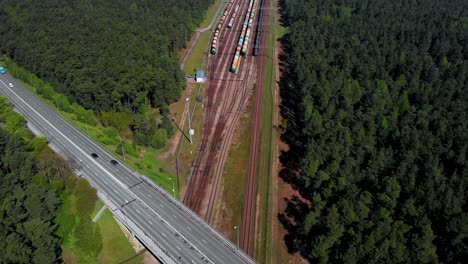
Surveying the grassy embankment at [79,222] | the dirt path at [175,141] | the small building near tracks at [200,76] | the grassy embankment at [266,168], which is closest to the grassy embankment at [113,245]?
the grassy embankment at [79,222]

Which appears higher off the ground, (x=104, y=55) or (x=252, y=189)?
(x=104, y=55)

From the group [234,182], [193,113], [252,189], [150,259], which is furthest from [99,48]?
[150,259]

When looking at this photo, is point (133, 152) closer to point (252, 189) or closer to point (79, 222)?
point (79, 222)

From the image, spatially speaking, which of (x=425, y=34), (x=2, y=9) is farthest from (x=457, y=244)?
(x=2, y=9)

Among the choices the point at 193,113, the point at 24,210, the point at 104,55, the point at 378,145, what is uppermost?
the point at 378,145

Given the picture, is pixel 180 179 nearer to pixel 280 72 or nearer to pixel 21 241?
pixel 21 241

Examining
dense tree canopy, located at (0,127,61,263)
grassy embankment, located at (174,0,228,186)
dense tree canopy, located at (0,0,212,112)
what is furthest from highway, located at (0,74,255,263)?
dense tree canopy, located at (0,0,212,112)
